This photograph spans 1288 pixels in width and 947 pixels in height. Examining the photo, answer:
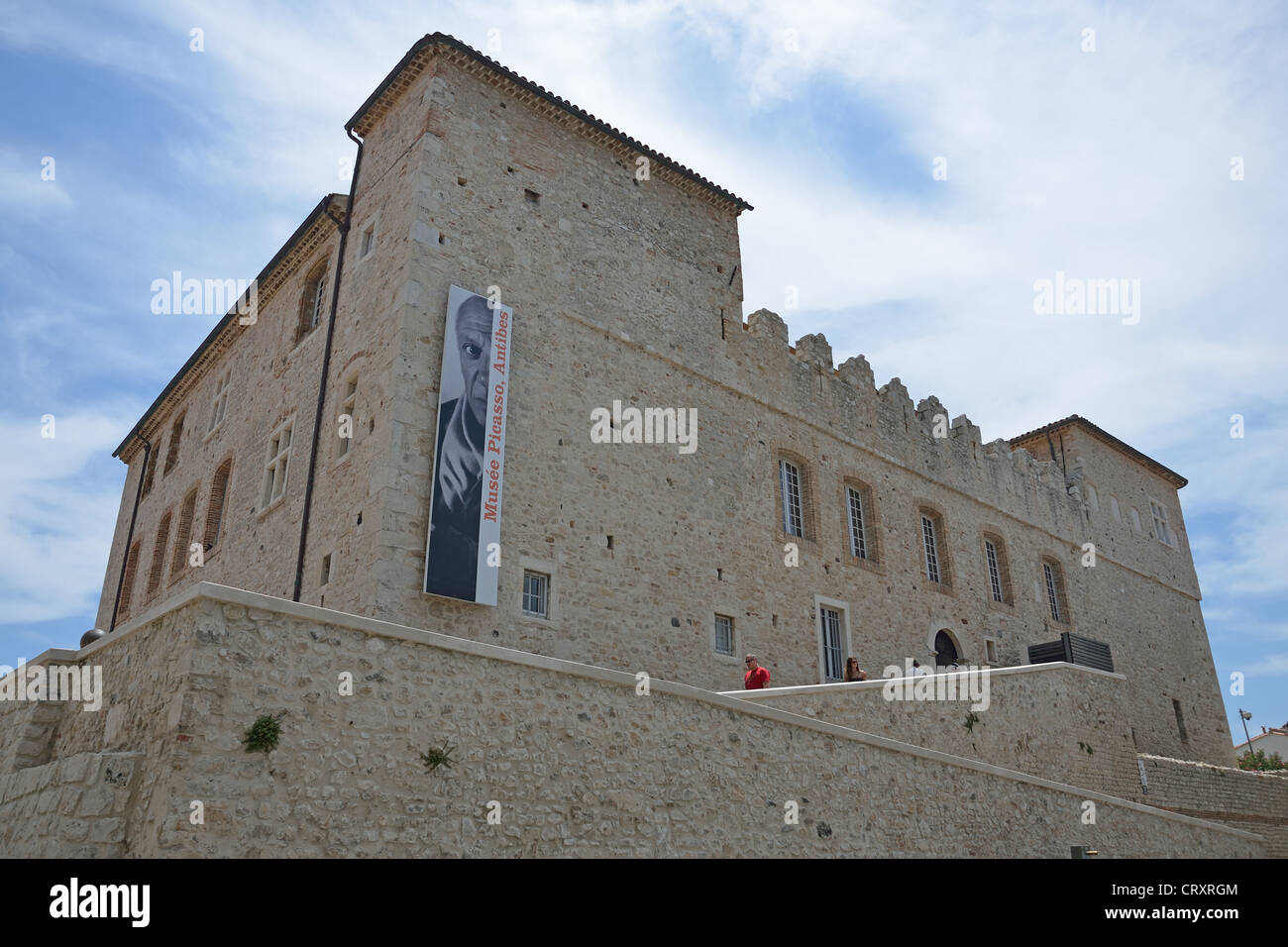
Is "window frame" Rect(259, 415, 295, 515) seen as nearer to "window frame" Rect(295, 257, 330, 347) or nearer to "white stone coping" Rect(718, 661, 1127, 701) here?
"window frame" Rect(295, 257, 330, 347)

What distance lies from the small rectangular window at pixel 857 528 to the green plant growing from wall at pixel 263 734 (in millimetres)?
12490

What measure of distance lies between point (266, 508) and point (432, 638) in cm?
854

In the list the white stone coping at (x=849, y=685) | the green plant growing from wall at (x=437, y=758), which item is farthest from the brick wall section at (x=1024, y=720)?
the green plant growing from wall at (x=437, y=758)

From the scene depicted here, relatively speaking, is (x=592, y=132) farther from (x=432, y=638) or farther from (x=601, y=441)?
(x=432, y=638)

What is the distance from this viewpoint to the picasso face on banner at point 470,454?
11.4 m

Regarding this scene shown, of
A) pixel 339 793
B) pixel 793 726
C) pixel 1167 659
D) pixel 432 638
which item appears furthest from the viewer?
pixel 1167 659

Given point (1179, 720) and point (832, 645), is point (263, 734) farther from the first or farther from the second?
point (1179, 720)

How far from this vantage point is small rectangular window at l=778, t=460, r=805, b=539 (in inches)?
645

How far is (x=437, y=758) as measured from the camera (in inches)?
276

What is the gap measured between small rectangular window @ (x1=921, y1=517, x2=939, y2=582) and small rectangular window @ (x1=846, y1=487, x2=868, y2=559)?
1.83 metres

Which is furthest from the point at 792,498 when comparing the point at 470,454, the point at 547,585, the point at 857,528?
the point at 470,454

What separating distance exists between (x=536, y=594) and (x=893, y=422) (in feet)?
32.6
